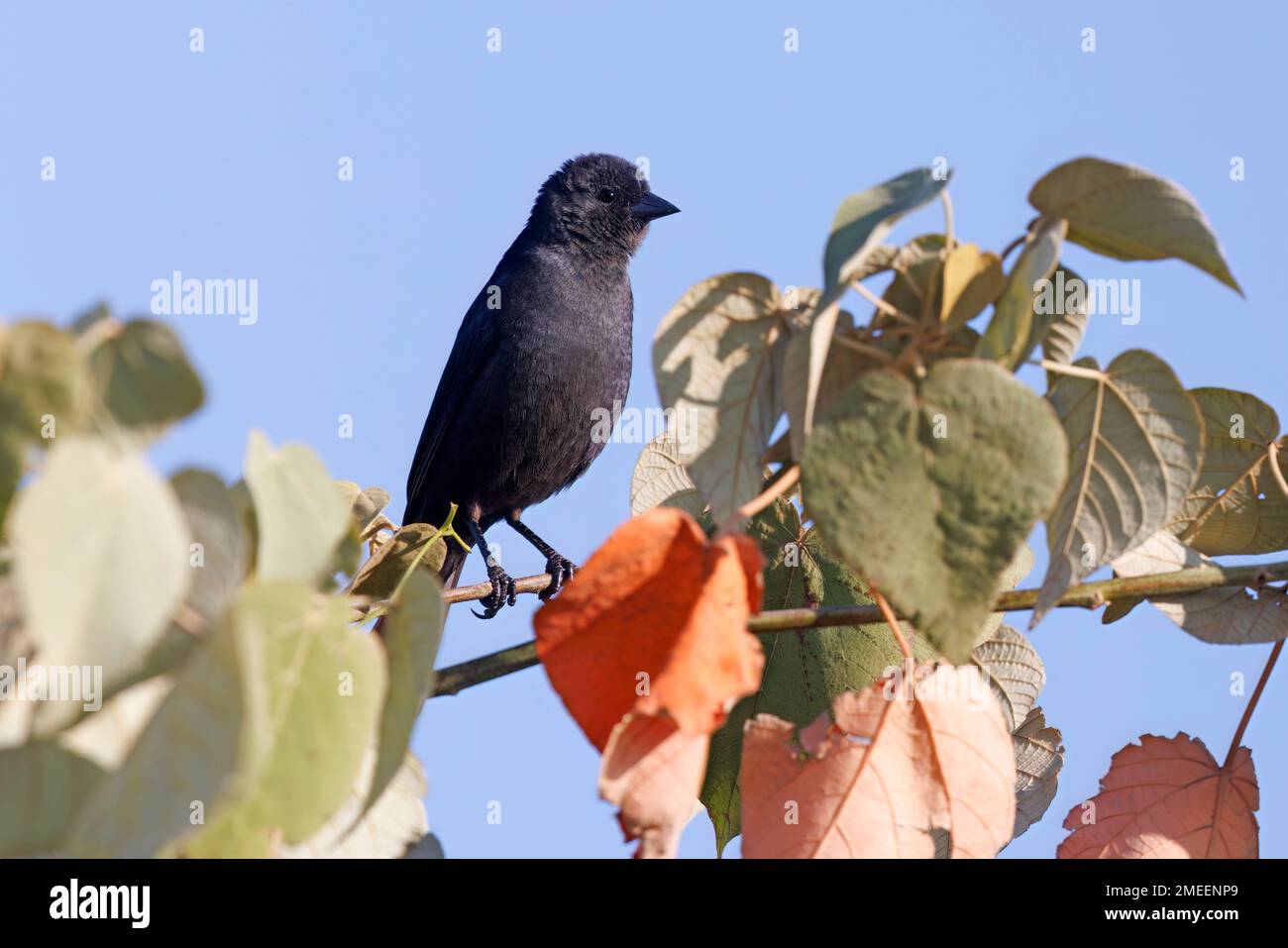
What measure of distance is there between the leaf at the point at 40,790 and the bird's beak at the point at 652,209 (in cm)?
545

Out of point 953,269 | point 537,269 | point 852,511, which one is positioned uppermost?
point 537,269

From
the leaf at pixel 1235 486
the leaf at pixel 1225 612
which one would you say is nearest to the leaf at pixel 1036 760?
the leaf at pixel 1235 486

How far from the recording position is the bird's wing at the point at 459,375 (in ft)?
18.3

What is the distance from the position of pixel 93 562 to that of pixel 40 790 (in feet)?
0.73

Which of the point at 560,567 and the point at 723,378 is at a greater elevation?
the point at 723,378

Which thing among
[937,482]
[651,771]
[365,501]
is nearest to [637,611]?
[651,771]

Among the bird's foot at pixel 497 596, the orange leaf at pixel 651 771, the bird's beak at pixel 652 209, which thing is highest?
the bird's beak at pixel 652 209

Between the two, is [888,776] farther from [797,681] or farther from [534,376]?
[534,376]

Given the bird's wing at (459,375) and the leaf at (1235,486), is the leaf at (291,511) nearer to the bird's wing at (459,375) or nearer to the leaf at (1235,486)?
the leaf at (1235,486)

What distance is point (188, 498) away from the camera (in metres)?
0.83

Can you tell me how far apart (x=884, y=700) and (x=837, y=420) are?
16.1 inches

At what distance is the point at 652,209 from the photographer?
6.12 metres
